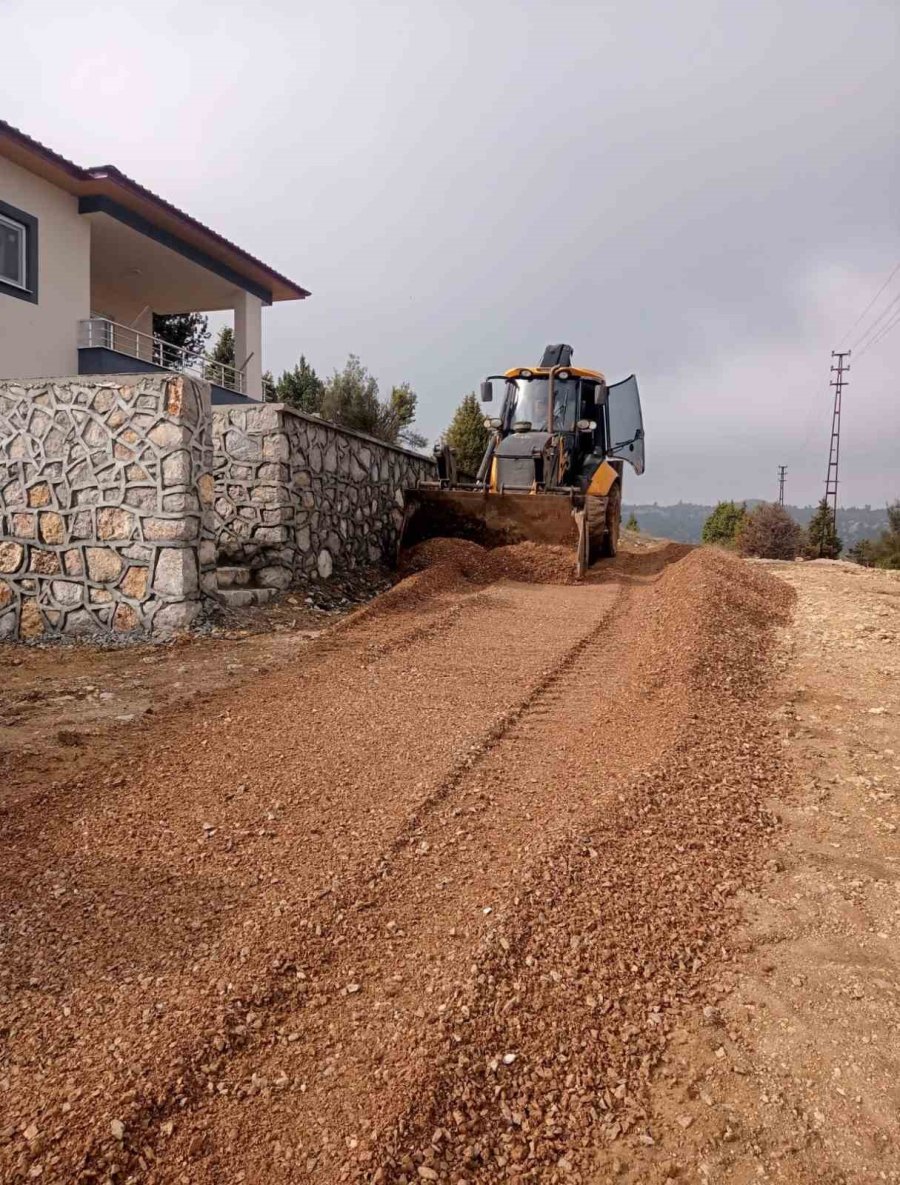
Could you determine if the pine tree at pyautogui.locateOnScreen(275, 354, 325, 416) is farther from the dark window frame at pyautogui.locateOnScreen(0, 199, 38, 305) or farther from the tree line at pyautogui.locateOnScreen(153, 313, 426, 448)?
the dark window frame at pyautogui.locateOnScreen(0, 199, 38, 305)

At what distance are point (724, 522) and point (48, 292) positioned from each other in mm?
44833

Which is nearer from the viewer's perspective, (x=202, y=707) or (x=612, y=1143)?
(x=612, y=1143)

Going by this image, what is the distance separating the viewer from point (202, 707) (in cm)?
498

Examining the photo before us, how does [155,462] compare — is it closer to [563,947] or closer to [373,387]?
[563,947]

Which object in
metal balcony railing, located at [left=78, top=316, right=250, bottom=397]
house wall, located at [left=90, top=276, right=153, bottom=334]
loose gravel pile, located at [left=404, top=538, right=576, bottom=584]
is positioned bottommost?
loose gravel pile, located at [left=404, top=538, right=576, bottom=584]

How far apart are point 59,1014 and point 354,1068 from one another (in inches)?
33.0

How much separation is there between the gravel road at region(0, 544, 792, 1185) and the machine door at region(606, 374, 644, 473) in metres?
8.65

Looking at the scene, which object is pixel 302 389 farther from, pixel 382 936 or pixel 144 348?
pixel 382 936

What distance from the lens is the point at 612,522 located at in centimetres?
1302

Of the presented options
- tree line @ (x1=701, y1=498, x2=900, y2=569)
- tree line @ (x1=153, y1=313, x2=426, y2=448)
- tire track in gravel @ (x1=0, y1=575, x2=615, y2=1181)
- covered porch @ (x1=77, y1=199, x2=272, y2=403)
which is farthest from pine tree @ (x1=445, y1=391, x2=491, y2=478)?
tire track in gravel @ (x1=0, y1=575, x2=615, y2=1181)

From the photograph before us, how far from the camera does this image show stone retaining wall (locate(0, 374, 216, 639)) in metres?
7.30

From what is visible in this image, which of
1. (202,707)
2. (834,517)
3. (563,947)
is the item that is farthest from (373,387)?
(834,517)

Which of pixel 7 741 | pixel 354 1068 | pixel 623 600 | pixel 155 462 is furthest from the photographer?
pixel 623 600

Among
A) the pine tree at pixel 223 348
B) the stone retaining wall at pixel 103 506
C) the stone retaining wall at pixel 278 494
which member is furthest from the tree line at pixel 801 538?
the stone retaining wall at pixel 103 506
